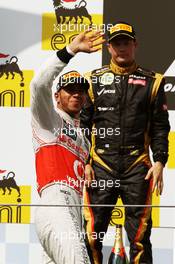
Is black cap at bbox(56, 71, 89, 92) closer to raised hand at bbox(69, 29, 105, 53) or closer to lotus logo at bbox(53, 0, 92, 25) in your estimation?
raised hand at bbox(69, 29, 105, 53)

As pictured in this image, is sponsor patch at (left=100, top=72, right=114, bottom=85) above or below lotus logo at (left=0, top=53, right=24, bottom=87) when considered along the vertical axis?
below

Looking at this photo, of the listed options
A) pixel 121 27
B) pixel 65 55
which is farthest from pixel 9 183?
pixel 121 27

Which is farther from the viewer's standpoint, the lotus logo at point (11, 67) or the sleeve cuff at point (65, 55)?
the lotus logo at point (11, 67)

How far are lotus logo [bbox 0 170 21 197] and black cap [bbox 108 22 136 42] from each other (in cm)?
77

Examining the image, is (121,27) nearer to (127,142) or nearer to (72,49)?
(72,49)

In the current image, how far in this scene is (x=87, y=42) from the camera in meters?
6.07

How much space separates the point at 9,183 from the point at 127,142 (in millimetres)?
579

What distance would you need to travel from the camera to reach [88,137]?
20.0 feet

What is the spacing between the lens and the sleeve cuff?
5.93 meters

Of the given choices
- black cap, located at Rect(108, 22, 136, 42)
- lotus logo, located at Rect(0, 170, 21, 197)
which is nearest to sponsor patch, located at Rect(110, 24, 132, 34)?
black cap, located at Rect(108, 22, 136, 42)

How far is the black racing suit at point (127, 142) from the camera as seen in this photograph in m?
6.00

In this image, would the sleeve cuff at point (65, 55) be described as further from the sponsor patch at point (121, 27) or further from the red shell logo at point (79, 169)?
the red shell logo at point (79, 169)

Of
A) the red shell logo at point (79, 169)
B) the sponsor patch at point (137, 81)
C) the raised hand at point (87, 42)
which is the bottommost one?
the red shell logo at point (79, 169)

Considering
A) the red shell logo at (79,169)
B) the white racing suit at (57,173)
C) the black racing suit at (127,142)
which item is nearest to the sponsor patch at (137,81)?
the black racing suit at (127,142)
